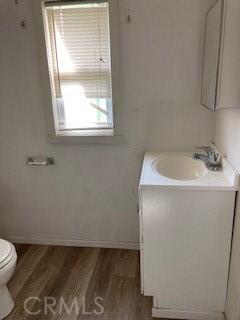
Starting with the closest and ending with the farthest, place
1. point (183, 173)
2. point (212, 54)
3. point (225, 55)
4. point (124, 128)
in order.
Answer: point (225, 55), point (212, 54), point (183, 173), point (124, 128)

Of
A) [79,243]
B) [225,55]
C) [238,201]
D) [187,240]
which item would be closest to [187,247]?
[187,240]

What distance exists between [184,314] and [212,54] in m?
1.53

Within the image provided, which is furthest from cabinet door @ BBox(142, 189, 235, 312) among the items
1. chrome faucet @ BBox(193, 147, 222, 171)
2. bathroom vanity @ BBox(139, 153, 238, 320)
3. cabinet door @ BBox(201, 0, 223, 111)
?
cabinet door @ BBox(201, 0, 223, 111)

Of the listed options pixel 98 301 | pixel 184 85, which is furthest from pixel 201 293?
pixel 184 85

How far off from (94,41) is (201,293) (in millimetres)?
1759

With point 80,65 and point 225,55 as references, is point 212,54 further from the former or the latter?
point 80,65

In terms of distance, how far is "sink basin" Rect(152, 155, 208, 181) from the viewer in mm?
1729

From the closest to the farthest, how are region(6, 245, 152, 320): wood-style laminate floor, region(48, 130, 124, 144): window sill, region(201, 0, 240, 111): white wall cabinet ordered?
region(201, 0, 240, 111): white wall cabinet
region(6, 245, 152, 320): wood-style laminate floor
region(48, 130, 124, 144): window sill

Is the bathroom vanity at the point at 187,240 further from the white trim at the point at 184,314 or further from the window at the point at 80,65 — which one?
the window at the point at 80,65

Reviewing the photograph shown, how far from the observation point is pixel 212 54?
1382mm

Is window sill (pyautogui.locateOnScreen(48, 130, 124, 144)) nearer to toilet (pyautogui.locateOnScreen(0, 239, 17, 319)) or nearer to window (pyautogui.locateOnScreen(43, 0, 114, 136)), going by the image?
window (pyautogui.locateOnScreen(43, 0, 114, 136))

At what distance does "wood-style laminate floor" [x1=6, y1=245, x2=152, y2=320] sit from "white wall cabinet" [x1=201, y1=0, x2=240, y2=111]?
1.34 metres

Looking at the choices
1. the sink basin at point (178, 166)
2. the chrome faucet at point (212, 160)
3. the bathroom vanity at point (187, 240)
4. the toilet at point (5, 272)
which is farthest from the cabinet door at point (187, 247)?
the toilet at point (5, 272)

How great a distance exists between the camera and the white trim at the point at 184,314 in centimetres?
153
